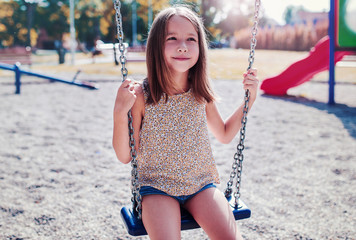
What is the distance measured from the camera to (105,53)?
1167 inches

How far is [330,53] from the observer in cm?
632

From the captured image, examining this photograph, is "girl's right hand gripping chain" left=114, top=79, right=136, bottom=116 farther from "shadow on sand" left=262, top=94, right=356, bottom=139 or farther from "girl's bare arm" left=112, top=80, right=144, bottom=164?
"shadow on sand" left=262, top=94, right=356, bottom=139

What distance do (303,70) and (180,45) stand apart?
6202mm

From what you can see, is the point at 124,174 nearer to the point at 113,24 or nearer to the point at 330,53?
the point at 330,53

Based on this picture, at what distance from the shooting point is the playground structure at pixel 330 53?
6.14 metres

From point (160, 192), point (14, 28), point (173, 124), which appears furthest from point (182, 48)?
point (14, 28)

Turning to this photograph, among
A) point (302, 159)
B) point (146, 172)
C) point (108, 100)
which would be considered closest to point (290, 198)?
point (302, 159)

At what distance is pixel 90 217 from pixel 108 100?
5.01 meters

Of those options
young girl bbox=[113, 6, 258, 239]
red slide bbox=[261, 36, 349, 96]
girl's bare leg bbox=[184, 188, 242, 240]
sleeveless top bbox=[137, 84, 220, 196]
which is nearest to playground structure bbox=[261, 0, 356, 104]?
red slide bbox=[261, 36, 349, 96]

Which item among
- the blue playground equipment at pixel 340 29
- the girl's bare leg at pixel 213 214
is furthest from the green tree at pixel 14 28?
the girl's bare leg at pixel 213 214

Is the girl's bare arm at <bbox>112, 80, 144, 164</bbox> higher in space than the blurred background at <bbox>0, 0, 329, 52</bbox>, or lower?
lower

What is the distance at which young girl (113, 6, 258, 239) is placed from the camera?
1588 mm

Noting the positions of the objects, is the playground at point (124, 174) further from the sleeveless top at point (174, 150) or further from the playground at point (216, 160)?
the sleeveless top at point (174, 150)

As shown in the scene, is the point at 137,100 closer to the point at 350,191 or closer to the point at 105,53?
the point at 350,191
